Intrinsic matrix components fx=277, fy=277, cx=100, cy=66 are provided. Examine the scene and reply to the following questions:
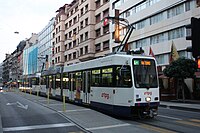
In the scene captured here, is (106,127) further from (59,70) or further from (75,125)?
(59,70)

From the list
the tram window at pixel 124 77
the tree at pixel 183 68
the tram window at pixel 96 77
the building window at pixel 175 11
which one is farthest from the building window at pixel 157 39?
the tram window at pixel 124 77

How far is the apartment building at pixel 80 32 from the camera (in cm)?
5259

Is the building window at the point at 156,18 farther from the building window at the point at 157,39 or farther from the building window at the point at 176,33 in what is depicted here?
the building window at the point at 176,33

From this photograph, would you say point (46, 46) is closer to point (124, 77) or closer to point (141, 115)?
point (141, 115)

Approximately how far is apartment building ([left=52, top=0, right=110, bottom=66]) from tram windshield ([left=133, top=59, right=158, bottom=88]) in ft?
101

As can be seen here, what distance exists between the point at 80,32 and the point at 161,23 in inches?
1133

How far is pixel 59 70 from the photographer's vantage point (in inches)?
1024

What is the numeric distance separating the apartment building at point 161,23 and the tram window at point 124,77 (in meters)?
17.9

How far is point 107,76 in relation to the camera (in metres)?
14.8

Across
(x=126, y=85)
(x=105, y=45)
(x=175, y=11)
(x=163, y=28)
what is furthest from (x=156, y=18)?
(x=126, y=85)

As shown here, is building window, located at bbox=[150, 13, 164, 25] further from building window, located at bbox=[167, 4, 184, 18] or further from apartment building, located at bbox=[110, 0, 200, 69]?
building window, located at bbox=[167, 4, 184, 18]

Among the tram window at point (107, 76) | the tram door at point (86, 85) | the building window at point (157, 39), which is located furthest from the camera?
the building window at point (157, 39)

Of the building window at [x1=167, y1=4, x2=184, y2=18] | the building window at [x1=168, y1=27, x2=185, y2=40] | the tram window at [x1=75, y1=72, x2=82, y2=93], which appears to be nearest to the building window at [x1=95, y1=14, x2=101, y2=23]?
the building window at [x1=167, y1=4, x2=184, y2=18]

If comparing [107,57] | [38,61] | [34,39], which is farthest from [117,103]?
[34,39]
